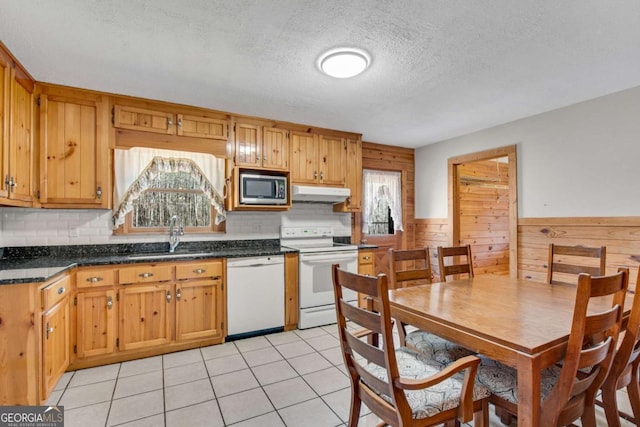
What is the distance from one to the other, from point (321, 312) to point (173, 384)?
5.55 feet

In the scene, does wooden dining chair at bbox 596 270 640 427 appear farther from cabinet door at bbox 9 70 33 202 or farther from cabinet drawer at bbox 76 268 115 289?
cabinet door at bbox 9 70 33 202

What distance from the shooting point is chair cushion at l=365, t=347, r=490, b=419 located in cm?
132

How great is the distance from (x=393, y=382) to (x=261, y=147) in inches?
118

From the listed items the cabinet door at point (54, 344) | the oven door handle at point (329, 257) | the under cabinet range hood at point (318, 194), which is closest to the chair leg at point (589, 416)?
the oven door handle at point (329, 257)

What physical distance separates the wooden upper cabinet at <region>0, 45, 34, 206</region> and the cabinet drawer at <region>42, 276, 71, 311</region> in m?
0.70

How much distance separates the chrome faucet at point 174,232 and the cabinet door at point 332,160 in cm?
177

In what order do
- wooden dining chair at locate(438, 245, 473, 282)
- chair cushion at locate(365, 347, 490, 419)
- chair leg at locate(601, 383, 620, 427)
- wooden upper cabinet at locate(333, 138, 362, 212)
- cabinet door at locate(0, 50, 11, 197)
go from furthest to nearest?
wooden upper cabinet at locate(333, 138, 362, 212) → wooden dining chair at locate(438, 245, 473, 282) → cabinet door at locate(0, 50, 11, 197) → chair leg at locate(601, 383, 620, 427) → chair cushion at locate(365, 347, 490, 419)

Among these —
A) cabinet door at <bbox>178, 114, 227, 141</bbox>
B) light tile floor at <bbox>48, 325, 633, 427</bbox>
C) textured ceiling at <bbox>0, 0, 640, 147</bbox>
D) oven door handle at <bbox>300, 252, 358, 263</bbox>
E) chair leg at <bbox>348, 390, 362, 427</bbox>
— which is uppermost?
textured ceiling at <bbox>0, 0, 640, 147</bbox>

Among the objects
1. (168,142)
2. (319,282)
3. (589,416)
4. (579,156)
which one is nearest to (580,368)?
(589,416)

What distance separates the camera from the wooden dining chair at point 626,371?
139cm

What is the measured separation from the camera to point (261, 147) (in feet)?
12.1

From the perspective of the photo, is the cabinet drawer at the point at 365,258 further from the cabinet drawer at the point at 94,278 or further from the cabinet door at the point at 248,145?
the cabinet drawer at the point at 94,278

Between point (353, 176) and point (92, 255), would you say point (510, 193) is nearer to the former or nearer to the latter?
point (353, 176)

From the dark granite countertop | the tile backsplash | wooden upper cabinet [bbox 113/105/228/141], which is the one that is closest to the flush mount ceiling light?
wooden upper cabinet [bbox 113/105/228/141]
